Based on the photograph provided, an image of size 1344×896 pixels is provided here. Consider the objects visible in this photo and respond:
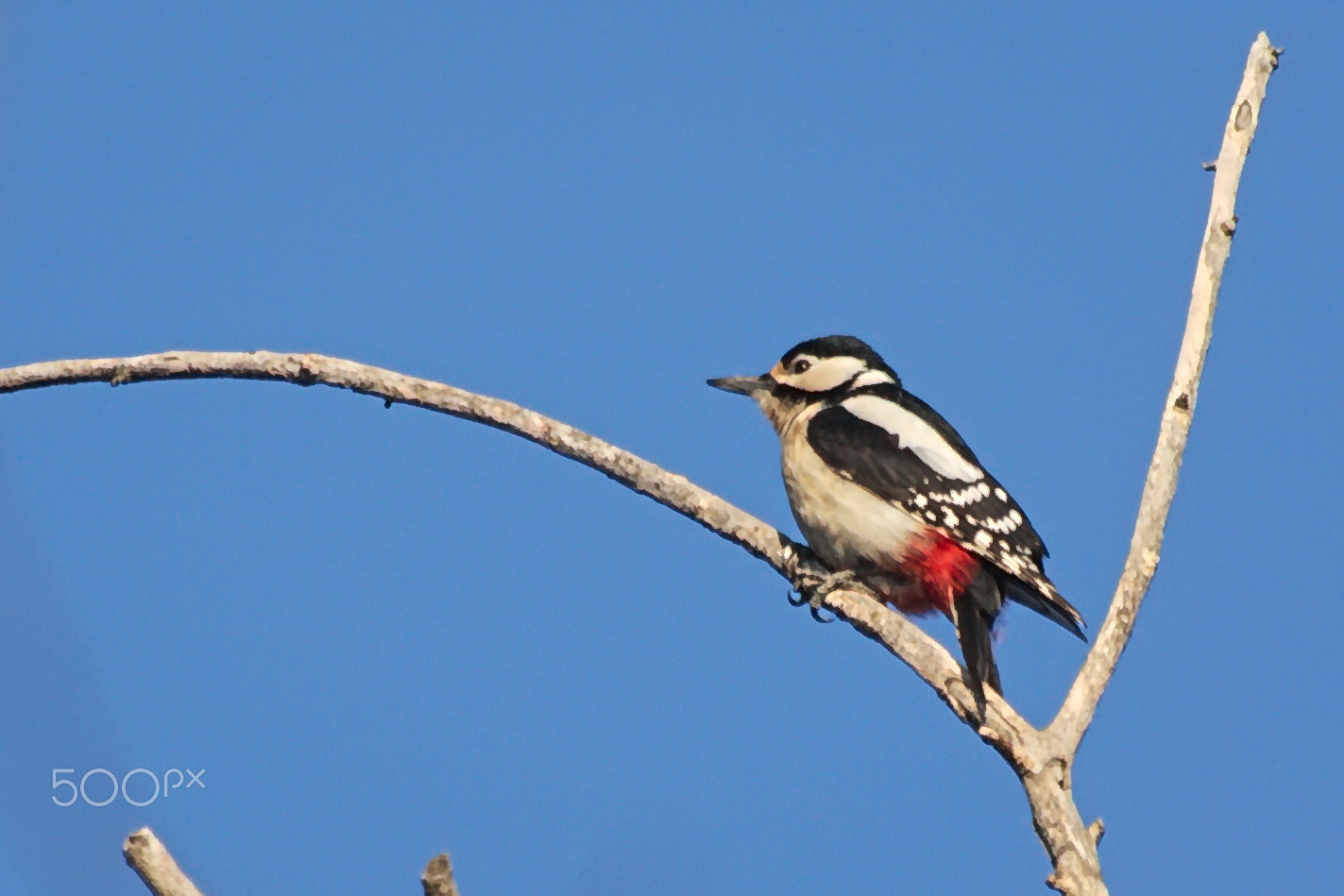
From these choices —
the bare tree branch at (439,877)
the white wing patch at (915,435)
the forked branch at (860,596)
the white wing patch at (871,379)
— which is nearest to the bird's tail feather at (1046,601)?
the white wing patch at (915,435)

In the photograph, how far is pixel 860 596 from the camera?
14.6ft

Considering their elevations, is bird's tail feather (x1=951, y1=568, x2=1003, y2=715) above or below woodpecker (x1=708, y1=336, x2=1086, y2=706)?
below

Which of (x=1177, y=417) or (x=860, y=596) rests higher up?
(x=1177, y=417)

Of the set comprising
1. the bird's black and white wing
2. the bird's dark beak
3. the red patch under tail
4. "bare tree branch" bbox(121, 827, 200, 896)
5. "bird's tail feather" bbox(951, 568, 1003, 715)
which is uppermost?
the bird's dark beak

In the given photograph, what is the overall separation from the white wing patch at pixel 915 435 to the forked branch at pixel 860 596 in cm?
136

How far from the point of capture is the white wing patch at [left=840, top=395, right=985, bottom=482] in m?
5.70

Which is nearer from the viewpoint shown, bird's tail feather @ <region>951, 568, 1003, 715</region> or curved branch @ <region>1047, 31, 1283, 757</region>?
curved branch @ <region>1047, 31, 1283, 757</region>

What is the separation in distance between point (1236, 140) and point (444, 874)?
3.17 metres

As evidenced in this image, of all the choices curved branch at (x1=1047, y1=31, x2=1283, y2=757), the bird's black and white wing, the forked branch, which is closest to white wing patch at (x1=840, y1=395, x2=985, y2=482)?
the bird's black and white wing

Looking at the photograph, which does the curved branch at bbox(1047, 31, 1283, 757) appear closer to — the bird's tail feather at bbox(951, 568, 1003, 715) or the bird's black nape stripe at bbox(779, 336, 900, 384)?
the bird's tail feather at bbox(951, 568, 1003, 715)

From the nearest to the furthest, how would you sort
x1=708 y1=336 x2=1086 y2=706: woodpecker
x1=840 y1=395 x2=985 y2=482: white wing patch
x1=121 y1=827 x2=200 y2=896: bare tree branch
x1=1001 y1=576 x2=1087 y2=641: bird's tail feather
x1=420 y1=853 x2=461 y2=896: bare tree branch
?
x1=420 y1=853 x2=461 y2=896: bare tree branch, x1=121 y1=827 x2=200 y2=896: bare tree branch, x1=1001 y1=576 x2=1087 y2=641: bird's tail feather, x1=708 y1=336 x2=1086 y2=706: woodpecker, x1=840 y1=395 x2=985 y2=482: white wing patch

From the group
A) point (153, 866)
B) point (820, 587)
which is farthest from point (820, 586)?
point (153, 866)

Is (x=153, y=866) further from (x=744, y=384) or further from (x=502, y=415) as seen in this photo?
(x=744, y=384)

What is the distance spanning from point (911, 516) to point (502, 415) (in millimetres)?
1932
